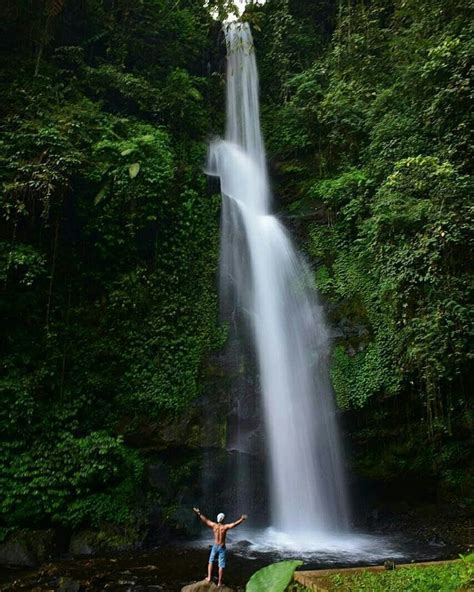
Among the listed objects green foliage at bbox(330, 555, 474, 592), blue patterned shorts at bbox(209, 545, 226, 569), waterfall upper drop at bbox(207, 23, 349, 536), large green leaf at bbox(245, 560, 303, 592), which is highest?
waterfall upper drop at bbox(207, 23, 349, 536)

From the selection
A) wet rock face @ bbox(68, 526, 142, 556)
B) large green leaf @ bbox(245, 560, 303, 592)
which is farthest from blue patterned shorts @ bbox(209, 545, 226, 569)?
large green leaf @ bbox(245, 560, 303, 592)

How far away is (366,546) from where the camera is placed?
28.1 feet

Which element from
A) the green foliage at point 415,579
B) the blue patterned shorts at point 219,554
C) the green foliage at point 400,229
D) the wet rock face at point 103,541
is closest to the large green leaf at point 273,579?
the green foliage at point 415,579

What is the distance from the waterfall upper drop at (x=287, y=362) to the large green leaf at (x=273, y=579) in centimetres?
680

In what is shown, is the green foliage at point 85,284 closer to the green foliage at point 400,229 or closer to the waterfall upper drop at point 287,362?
the waterfall upper drop at point 287,362

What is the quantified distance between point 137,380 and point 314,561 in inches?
191

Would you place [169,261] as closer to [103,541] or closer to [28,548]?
[103,541]

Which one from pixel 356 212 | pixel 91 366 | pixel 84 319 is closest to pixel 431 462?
pixel 356 212

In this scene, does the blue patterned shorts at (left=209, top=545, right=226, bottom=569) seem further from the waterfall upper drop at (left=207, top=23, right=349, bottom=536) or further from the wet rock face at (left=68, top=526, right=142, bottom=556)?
the waterfall upper drop at (left=207, top=23, right=349, bottom=536)

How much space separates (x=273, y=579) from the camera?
3.08m

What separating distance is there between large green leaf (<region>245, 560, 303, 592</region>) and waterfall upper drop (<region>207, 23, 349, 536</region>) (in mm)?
6801

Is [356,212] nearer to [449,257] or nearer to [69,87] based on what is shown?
[449,257]

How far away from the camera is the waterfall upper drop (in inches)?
382

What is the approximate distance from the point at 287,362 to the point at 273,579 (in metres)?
7.77
